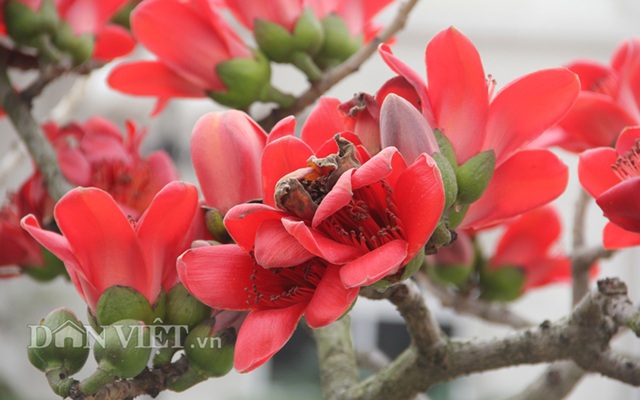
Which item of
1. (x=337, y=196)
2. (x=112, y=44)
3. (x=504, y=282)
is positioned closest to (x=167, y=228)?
(x=337, y=196)

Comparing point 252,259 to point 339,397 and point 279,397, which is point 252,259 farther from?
point 279,397

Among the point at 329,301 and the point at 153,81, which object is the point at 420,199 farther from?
the point at 153,81

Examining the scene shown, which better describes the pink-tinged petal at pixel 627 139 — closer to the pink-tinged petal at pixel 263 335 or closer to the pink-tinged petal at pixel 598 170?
the pink-tinged petal at pixel 598 170

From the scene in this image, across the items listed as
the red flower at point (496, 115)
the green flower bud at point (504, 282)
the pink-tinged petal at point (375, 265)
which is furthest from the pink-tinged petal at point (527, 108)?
the green flower bud at point (504, 282)

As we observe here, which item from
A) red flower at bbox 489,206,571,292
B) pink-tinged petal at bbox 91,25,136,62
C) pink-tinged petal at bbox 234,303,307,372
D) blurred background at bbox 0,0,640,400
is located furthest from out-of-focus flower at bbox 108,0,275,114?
blurred background at bbox 0,0,640,400

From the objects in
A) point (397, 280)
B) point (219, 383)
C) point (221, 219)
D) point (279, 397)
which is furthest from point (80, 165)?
point (219, 383)

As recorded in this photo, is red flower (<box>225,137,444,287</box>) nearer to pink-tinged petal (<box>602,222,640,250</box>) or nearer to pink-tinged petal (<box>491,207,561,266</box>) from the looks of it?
pink-tinged petal (<box>602,222,640,250</box>)
